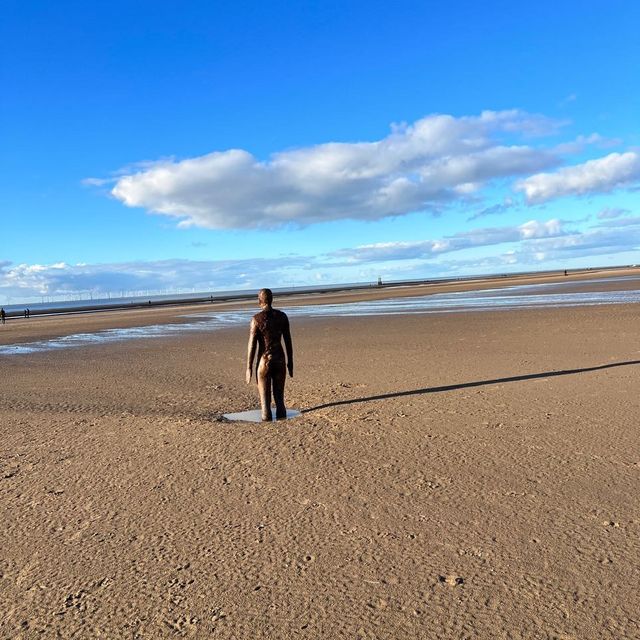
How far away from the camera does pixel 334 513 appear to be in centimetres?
446

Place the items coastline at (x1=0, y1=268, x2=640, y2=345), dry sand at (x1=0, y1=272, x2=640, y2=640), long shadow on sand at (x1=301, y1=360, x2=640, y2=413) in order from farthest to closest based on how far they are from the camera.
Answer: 1. coastline at (x1=0, y1=268, x2=640, y2=345)
2. long shadow on sand at (x1=301, y1=360, x2=640, y2=413)
3. dry sand at (x1=0, y1=272, x2=640, y2=640)

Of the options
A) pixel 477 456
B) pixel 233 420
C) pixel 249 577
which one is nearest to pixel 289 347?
pixel 233 420

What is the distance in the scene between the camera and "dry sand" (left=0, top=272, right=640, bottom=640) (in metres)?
3.13

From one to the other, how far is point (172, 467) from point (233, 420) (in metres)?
2.18

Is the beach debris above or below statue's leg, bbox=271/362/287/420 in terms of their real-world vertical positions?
below

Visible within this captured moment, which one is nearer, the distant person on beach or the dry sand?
the dry sand

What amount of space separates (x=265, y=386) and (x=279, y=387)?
0.20 m

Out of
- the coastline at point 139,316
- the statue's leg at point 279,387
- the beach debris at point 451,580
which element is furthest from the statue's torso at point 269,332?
the coastline at point 139,316

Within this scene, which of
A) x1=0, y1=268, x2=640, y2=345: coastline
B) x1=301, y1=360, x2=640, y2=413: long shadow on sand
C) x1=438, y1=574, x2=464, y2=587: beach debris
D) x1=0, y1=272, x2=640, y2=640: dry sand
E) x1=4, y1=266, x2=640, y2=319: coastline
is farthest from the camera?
x1=4, y1=266, x2=640, y2=319: coastline

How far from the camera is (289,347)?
808 cm

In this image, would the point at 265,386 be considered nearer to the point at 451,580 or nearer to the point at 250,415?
the point at 250,415

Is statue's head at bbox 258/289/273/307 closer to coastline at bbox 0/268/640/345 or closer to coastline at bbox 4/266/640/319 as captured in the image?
coastline at bbox 0/268/640/345

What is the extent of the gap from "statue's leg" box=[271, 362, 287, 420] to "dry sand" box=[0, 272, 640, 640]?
41 centimetres

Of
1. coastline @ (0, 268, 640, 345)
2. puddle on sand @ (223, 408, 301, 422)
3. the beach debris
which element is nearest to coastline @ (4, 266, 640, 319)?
coastline @ (0, 268, 640, 345)
